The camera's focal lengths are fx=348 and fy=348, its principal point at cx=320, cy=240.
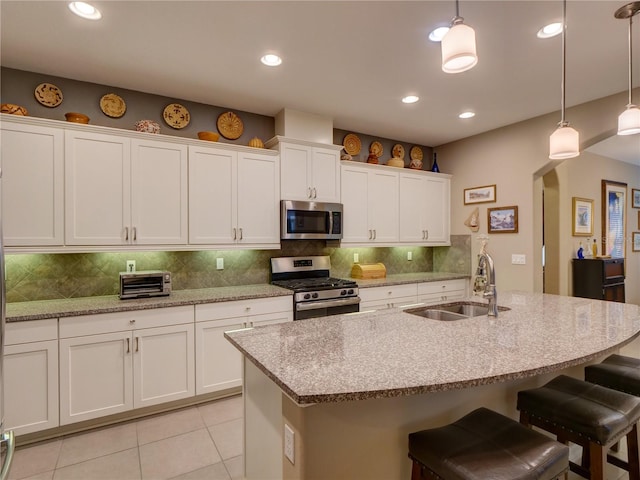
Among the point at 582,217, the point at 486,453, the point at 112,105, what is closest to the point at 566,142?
the point at 486,453

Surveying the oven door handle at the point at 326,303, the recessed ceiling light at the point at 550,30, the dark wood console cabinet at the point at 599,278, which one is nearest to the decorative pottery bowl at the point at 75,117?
the oven door handle at the point at 326,303

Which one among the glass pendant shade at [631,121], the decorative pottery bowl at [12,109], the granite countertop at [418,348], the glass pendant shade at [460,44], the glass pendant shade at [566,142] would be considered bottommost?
the granite countertop at [418,348]

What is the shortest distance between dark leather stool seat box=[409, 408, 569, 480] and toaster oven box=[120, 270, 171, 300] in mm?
2408

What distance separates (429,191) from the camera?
481 centimetres

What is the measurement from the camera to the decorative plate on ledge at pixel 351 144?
14.4ft

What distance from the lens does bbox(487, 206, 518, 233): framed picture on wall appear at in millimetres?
4168

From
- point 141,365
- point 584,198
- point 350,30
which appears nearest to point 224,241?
point 141,365

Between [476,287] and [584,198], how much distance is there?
4.55 metres

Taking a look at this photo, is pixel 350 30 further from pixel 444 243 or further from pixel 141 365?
pixel 444 243

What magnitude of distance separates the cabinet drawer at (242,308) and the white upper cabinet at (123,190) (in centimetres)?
67

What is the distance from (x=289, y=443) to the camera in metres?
1.31

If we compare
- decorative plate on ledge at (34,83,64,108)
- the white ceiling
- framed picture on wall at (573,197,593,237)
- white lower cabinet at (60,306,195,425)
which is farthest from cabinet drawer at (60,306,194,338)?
framed picture on wall at (573,197,593,237)

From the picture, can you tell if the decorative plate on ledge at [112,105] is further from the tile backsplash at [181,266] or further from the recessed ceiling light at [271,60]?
the recessed ceiling light at [271,60]

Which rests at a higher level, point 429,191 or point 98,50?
point 98,50
